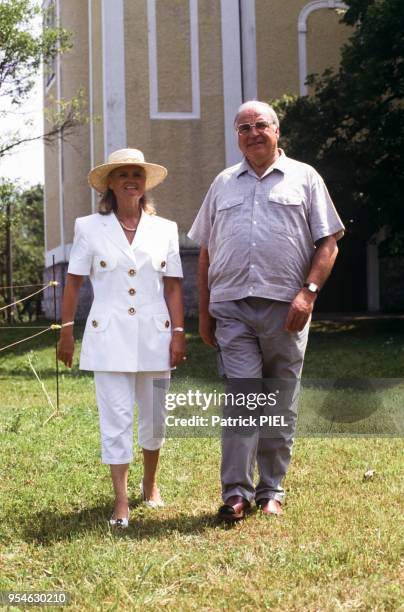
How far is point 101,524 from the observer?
17.0ft

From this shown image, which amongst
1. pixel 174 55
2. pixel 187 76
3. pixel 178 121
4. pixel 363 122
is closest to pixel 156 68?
pixel 174 55

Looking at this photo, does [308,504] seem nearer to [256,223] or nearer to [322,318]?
[256,223]

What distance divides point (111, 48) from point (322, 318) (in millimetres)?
8723

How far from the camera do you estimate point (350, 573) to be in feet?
13.8

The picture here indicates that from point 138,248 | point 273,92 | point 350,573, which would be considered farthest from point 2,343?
point 350,573

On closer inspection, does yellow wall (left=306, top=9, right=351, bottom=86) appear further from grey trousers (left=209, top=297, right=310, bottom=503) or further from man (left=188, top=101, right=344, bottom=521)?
grey trousers (left=209, top=297, right=310, bottom=503)

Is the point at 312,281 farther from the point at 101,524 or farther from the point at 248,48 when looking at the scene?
the point at 248,48

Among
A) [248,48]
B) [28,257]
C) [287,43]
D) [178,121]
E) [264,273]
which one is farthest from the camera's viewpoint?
[28,257]

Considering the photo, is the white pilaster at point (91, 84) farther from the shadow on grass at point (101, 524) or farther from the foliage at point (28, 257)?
the shadow on grass at point (101, 524)

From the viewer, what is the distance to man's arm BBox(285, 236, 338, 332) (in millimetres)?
5184

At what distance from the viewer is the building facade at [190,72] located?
23484mm

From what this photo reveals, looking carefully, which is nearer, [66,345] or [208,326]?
[66,345]

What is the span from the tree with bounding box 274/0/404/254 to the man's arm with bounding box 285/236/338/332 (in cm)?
1345

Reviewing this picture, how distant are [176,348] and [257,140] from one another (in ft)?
4.32
